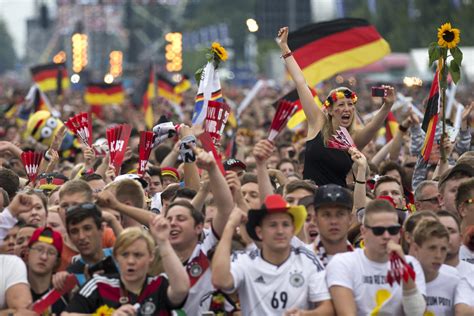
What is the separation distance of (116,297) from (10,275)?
67cm

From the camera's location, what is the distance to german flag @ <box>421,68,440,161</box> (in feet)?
43.6

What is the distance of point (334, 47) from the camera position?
18000 mm

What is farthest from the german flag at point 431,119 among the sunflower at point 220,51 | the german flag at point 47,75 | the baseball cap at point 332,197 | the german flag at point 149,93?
the german flag at point 47,75

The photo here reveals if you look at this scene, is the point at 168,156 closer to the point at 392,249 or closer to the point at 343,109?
the point at 343,109

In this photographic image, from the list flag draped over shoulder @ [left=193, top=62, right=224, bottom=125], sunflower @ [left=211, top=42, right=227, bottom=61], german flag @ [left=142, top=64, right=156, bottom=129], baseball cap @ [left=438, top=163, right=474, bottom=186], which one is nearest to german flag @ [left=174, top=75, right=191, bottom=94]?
german flag @ [left=142, top=64, right=156, bottom=129]

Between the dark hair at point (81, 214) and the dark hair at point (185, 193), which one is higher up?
the dark hair at point (185, 193)

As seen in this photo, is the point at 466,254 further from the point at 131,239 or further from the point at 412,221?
the point at 131,239

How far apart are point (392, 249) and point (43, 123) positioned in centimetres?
1058

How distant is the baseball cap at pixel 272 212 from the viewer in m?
8.82

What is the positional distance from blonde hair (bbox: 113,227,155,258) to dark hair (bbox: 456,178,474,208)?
9.08ft

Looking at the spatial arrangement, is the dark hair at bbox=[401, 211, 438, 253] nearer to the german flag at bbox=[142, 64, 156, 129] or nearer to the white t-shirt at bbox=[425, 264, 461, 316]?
the white t-shirt at bbox=[425, 264, 461, 316]

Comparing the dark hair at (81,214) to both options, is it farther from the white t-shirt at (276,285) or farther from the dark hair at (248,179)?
the dark hair at (248,179)

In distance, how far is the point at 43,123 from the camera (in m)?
18.5

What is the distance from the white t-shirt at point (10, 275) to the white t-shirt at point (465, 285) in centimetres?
264
